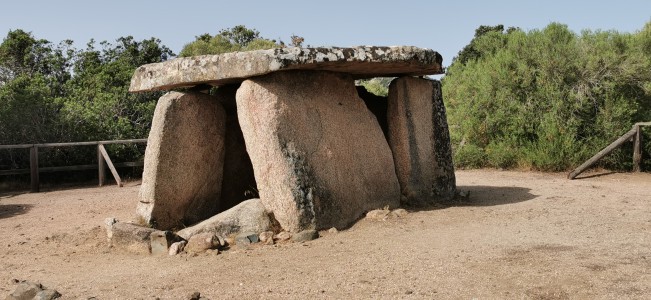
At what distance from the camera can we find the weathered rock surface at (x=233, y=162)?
8.27 metres

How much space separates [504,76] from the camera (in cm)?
1347

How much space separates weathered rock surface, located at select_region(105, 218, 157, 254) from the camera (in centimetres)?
646

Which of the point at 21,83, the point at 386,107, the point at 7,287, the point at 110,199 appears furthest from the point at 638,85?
the point at 21,83

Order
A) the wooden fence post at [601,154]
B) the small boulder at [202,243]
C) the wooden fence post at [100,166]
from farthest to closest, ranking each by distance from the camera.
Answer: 1. the wooden fence post at [100,166]
2. the wooden fence post at [601,154]
3. the small boulder at [202,243]

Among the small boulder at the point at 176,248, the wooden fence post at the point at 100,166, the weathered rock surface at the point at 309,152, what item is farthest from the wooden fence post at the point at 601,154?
the wooden fence post at the point at 100,166

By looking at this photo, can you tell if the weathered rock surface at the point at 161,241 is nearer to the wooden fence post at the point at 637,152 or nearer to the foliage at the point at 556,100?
the foliage at the point at 556,100

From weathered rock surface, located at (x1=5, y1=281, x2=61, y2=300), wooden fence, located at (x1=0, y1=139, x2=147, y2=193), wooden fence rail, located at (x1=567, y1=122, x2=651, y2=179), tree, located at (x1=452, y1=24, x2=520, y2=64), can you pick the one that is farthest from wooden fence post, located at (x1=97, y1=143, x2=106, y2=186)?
tree, located at (x1=452, y1=24, x2=520, y2=64)

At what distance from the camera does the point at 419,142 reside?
8094 mm

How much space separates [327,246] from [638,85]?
973 centimetres

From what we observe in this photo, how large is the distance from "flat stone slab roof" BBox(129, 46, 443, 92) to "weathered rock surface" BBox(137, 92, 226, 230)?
0.35 meters

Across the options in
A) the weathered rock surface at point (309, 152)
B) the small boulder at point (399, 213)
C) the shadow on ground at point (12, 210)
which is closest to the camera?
the weathered rock surface at point (309, 152)

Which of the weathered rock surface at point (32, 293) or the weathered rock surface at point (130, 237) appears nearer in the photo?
the weathered rock surface at point (32, 293)

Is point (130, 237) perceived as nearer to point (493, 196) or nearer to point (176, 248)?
point (176, 248)

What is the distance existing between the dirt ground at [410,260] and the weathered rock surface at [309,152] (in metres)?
0.37
